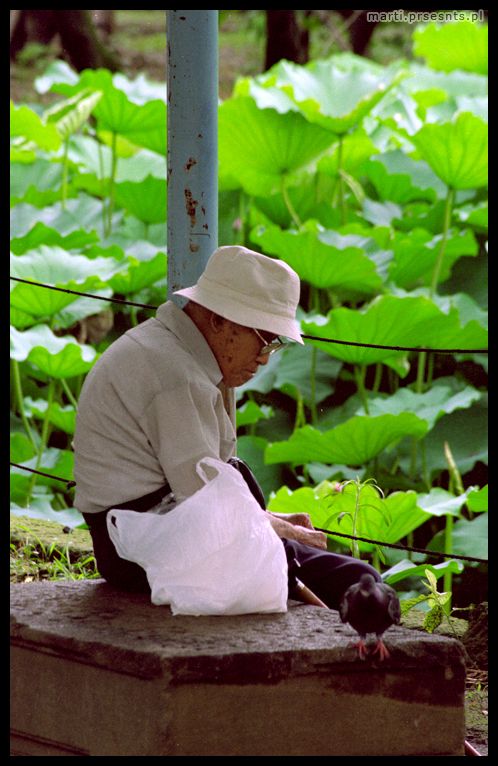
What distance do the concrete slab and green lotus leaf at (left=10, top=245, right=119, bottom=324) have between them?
2.62 metres

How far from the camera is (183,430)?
2252mm

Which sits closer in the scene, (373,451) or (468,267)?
(373,451)

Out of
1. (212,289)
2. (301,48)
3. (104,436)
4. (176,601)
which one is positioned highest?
(301,48)

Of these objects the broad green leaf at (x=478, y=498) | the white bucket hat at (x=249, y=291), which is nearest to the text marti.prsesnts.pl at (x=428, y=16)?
the broad green leaf at (x=478, y=498)

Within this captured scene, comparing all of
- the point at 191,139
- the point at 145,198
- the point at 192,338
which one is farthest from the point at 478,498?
the point at 145,198

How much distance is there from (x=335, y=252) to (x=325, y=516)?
1.80 meters

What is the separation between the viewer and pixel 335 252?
16.6ft

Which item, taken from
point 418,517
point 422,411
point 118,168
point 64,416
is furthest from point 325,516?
point 118,168

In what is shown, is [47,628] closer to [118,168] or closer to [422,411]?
[422,411]

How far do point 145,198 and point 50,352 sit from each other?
1.82 m

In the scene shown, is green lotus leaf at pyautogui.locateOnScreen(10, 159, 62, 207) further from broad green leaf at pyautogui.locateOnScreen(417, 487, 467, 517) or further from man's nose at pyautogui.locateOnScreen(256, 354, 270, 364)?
man's nose at pyautogui.locateOnScreen(256, 354, 270, 364)

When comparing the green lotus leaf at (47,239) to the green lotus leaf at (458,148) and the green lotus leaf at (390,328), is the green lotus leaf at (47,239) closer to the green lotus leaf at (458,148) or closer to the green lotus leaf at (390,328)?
the green lotus leaf at (390,328)

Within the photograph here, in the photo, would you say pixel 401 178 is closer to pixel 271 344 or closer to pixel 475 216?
pixel 475 216

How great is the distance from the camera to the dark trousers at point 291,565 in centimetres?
237
